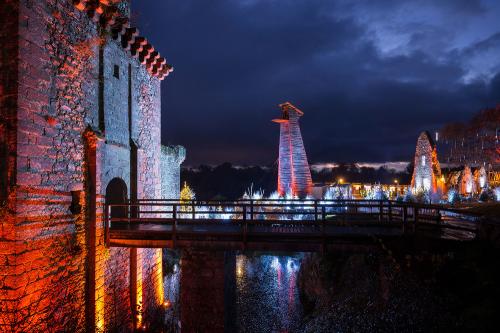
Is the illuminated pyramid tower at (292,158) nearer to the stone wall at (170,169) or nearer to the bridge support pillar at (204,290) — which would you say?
the stone wall at (170,169)

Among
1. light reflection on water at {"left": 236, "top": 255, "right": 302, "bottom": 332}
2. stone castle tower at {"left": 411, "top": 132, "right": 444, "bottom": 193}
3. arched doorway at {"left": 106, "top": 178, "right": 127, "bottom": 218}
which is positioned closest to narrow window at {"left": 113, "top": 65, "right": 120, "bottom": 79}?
arched doorway at {"left": 106, "top": 178, "right": 127, "bottom": 218}

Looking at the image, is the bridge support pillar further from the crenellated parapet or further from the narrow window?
the crenellated parapet

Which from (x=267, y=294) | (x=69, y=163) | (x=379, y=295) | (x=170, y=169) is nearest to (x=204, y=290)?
(x=69, y=163)

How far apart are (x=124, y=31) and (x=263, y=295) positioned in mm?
14294

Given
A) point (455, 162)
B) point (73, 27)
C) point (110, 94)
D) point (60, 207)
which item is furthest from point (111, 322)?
point (455, 162)

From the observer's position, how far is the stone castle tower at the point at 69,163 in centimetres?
659

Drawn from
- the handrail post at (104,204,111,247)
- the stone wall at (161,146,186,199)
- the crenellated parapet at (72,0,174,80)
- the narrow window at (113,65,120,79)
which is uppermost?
the crenellated parapet at (72,0,174,80)

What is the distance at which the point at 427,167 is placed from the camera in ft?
87.9

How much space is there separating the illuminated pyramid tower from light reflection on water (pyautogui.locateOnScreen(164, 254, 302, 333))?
5353 millimetres

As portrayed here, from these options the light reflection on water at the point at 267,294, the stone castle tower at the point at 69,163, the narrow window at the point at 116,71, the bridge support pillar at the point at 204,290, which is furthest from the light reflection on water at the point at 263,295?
the narrow window at the point at 116,71

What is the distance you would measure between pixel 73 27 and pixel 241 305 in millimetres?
13985

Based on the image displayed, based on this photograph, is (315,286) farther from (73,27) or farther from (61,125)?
(73,27)

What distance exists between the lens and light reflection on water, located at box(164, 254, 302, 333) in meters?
14.4

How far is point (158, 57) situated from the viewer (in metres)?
12.6
